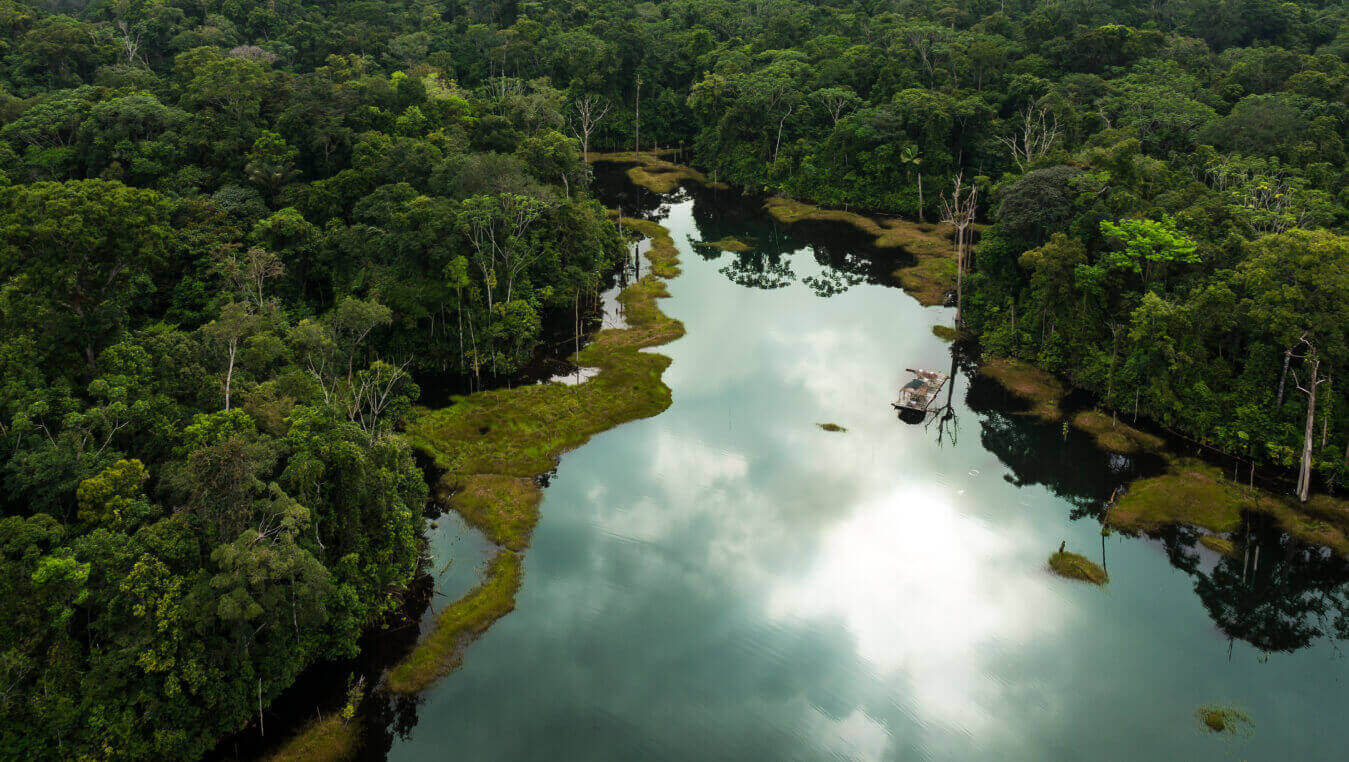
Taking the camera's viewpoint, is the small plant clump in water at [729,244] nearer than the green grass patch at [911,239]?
No

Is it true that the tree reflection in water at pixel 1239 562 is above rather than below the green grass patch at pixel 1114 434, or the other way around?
below

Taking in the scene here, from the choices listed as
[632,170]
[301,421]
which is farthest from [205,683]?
[632,170]

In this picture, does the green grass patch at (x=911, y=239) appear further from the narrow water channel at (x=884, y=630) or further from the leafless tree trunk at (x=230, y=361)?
the leafless tree trunk at (x=230, y=361)

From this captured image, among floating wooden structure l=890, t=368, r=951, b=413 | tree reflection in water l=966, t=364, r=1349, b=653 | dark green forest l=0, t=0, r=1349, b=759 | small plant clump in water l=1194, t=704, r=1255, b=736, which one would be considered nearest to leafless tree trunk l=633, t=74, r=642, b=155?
dark green forest l=0, t=0, r=1349, b=759

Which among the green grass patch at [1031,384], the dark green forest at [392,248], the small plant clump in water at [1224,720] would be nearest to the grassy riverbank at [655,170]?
the dark green forest at [392,248]

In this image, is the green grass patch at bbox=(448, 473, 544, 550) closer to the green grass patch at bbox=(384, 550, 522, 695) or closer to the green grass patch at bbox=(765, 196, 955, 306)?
the green grass patch at bbox=(384, 550, 522, 695)

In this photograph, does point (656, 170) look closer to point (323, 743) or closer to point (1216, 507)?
point (1216, 507)
